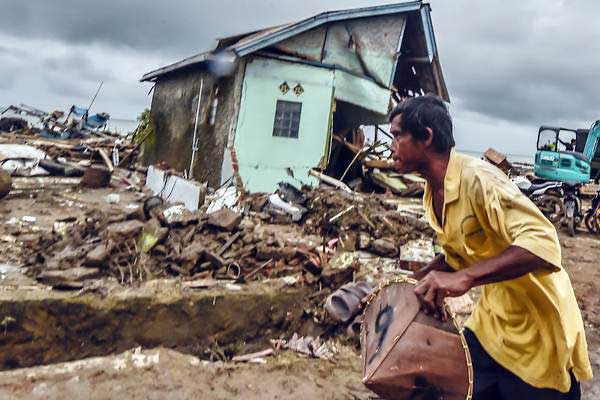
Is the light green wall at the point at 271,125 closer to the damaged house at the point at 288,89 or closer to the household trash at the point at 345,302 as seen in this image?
the damaged house at the point at 288,89

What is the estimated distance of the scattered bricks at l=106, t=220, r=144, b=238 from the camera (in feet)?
21.7

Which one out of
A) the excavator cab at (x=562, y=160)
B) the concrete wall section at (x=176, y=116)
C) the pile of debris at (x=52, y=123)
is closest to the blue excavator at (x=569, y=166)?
the excavator cab at (x=562, y=160)

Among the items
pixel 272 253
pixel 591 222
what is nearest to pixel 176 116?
pixel 272 253

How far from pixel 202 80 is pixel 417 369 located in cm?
1185

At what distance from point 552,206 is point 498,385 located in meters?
10.00

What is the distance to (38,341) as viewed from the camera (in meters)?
5.18

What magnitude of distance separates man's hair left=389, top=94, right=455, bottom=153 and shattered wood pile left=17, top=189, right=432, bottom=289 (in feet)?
13.8

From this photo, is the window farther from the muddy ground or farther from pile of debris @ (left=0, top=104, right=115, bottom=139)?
pile of debris @ (left=0, top=104, right=115, bottom=139)

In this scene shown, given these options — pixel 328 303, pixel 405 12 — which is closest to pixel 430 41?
pixel 405 12

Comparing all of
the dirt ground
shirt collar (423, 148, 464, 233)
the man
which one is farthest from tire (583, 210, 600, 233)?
shirt collar (423, 148, 464, 233)

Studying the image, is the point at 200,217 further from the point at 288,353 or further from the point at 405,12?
the point at 405,12

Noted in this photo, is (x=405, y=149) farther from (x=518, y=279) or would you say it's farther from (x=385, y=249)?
(x=385, y=249)

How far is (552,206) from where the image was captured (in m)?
10.9

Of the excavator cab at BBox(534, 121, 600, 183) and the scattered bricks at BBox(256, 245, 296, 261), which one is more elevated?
the excavator cab at BBox(534, 121, 600, 183)
